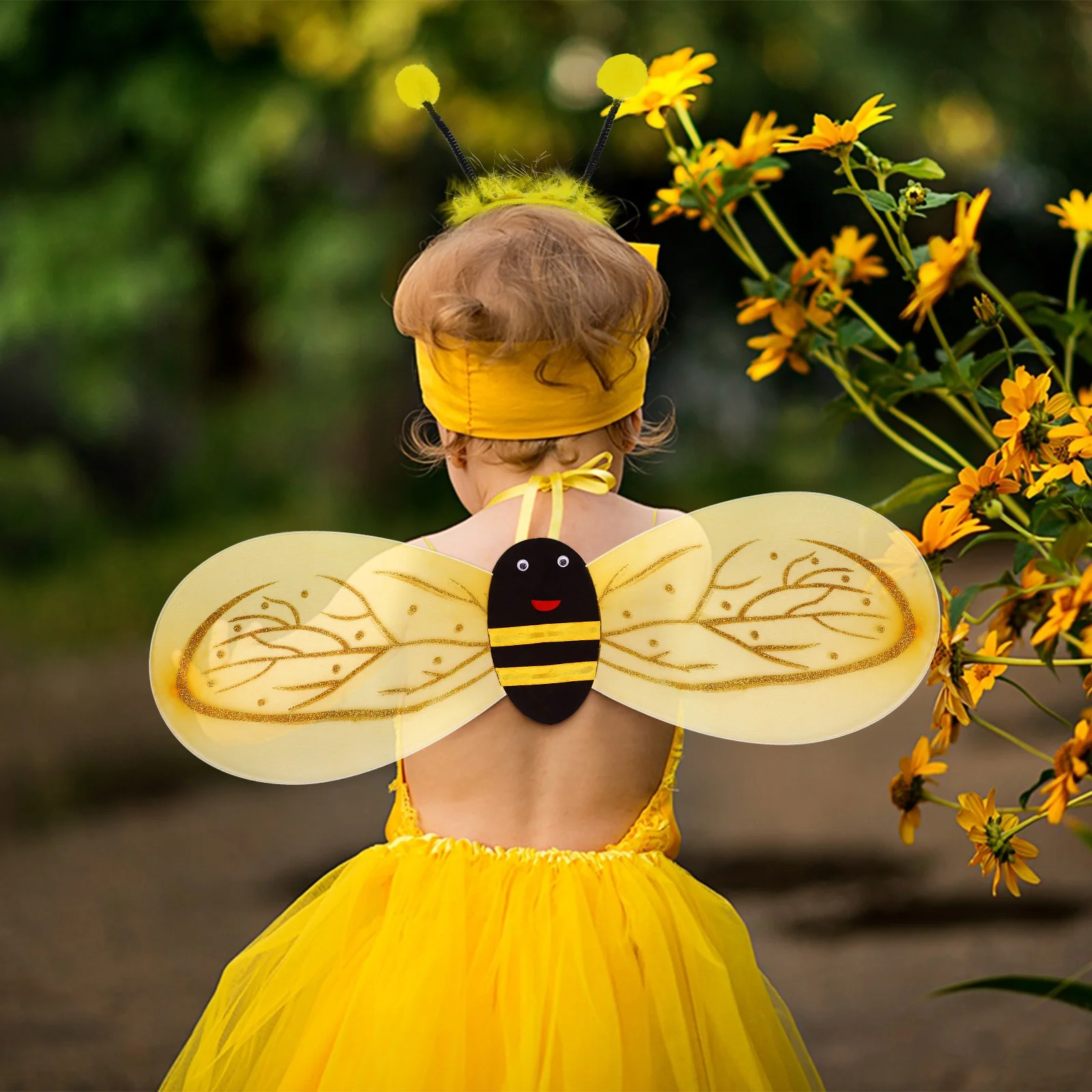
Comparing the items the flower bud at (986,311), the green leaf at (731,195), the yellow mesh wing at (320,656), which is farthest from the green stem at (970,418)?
the yellow mesh wing at (320,656)

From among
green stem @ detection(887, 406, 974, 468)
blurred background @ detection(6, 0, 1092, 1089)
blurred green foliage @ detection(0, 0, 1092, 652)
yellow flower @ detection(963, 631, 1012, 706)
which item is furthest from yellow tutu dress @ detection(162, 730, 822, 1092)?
blurred green foliage @ detection(0, 0, 1092, 652)

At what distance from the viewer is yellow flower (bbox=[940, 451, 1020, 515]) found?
52.4 inches

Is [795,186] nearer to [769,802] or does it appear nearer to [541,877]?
[769,802]

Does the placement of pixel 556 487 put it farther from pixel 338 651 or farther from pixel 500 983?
pixel 500 983

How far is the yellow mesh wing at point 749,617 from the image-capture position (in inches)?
57.1

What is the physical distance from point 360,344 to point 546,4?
1.93m

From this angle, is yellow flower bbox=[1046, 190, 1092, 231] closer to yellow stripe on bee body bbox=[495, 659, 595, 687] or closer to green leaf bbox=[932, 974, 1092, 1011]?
yellow stripe on bee body bbox=[495, 659, 595, 687]

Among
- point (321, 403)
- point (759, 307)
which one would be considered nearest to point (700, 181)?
point (759, 307)

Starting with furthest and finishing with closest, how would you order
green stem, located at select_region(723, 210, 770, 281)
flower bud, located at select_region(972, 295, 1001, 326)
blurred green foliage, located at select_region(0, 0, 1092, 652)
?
1. blurred green foliage, located at select_region(0, 0, 1092, 652)
2. green stem, located at select_region(723, 210, 770, 281)
3. flower bud, located at select_region(972, 295, 1001, 326)

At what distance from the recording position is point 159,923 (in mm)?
3500

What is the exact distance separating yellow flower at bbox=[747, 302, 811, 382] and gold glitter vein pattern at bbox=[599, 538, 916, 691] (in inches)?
13.2

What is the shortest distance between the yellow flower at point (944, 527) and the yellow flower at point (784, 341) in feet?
1.20

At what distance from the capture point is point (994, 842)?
1345mm

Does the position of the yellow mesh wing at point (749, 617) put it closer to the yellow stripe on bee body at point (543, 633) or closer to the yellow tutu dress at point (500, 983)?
the yellow stripe on bee body at point (543, 633)
